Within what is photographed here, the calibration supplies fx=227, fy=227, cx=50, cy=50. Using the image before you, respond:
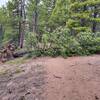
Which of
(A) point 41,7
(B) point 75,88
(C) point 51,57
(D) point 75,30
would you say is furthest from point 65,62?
(A) point 41,7

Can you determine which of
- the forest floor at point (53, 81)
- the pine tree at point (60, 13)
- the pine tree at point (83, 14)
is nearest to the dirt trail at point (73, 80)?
the forest floor at point (53, 81)

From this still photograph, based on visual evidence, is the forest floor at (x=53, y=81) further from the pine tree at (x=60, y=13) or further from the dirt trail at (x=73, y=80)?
the pine tree at (x=60, y=13)

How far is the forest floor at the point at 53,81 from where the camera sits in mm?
7762

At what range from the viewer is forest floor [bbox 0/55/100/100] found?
776 centimetres

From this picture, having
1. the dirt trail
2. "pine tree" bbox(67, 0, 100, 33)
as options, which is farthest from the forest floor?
"pine tree" bbox(67, 0, 100, 33)

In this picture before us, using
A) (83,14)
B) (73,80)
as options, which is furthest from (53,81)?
(83,14)

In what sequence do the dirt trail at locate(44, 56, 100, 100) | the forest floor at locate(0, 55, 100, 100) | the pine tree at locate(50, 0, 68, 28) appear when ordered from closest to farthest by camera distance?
the dirt trail at locate(44, 56, 100, 100) < the forest floor at locate(0, 55, 100, 100) < the pine tree at locate(50, 0, 68, 28)

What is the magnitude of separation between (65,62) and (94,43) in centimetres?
331

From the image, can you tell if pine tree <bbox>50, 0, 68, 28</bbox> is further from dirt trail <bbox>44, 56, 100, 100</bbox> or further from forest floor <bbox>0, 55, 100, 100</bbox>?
forest floor <bbox>0, 55, 100, 100</bbox>

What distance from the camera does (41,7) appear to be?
1021 inches

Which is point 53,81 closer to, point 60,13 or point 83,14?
point 83,14

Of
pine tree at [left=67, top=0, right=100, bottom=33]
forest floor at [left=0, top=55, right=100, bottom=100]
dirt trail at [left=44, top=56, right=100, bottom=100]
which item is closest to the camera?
dirt trail at [left=44, top=56, right=100, bottom=100]

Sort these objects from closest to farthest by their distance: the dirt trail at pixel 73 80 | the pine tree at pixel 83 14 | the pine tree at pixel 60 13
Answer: the dirt trail at pixel 73 80 → the pine tree at pixel 83 14 → the pine tree at pixel 60 13

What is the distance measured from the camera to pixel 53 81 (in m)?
8.73
